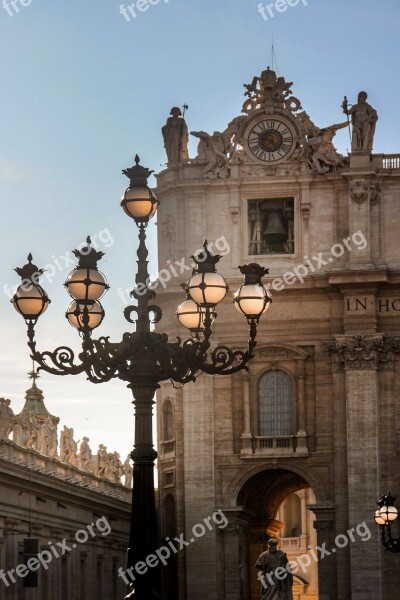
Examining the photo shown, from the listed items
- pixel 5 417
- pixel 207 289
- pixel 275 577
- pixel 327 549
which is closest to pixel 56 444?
pixel 5 417

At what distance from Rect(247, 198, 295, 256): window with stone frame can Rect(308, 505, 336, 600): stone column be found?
10.1m

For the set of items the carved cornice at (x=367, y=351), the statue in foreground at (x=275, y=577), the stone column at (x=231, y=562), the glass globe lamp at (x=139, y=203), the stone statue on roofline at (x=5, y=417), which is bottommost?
the statue in foreground at (x=275, y=577)

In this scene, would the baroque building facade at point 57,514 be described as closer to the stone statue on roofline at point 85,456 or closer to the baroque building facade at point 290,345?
the stone statue on roofline at point 85,456

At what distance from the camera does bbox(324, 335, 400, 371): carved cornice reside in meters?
64.7

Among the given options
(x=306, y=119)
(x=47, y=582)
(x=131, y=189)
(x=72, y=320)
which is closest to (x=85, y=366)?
(x=72, y=320)

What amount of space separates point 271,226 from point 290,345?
4.83 metres

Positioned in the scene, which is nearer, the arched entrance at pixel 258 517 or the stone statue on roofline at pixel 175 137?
the arched entrance at pixel 258 517

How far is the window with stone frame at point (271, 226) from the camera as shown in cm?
6712

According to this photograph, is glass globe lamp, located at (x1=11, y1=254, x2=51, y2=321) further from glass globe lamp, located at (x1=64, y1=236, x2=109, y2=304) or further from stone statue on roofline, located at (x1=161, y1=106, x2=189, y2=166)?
stone statue on roofline, located at (x1=161, y1=106, x2=189, y2=166)

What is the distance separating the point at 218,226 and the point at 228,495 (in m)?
10.4

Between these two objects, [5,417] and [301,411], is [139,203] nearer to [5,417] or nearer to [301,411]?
[5,417]

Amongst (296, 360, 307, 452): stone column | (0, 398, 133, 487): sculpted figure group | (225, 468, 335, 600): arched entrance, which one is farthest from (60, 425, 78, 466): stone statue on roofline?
(296, 360, 307, 452): stone column

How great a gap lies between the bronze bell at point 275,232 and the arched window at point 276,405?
510 cm

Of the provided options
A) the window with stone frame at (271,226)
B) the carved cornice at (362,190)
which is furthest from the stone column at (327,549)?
the carved cornice at (362,190)
